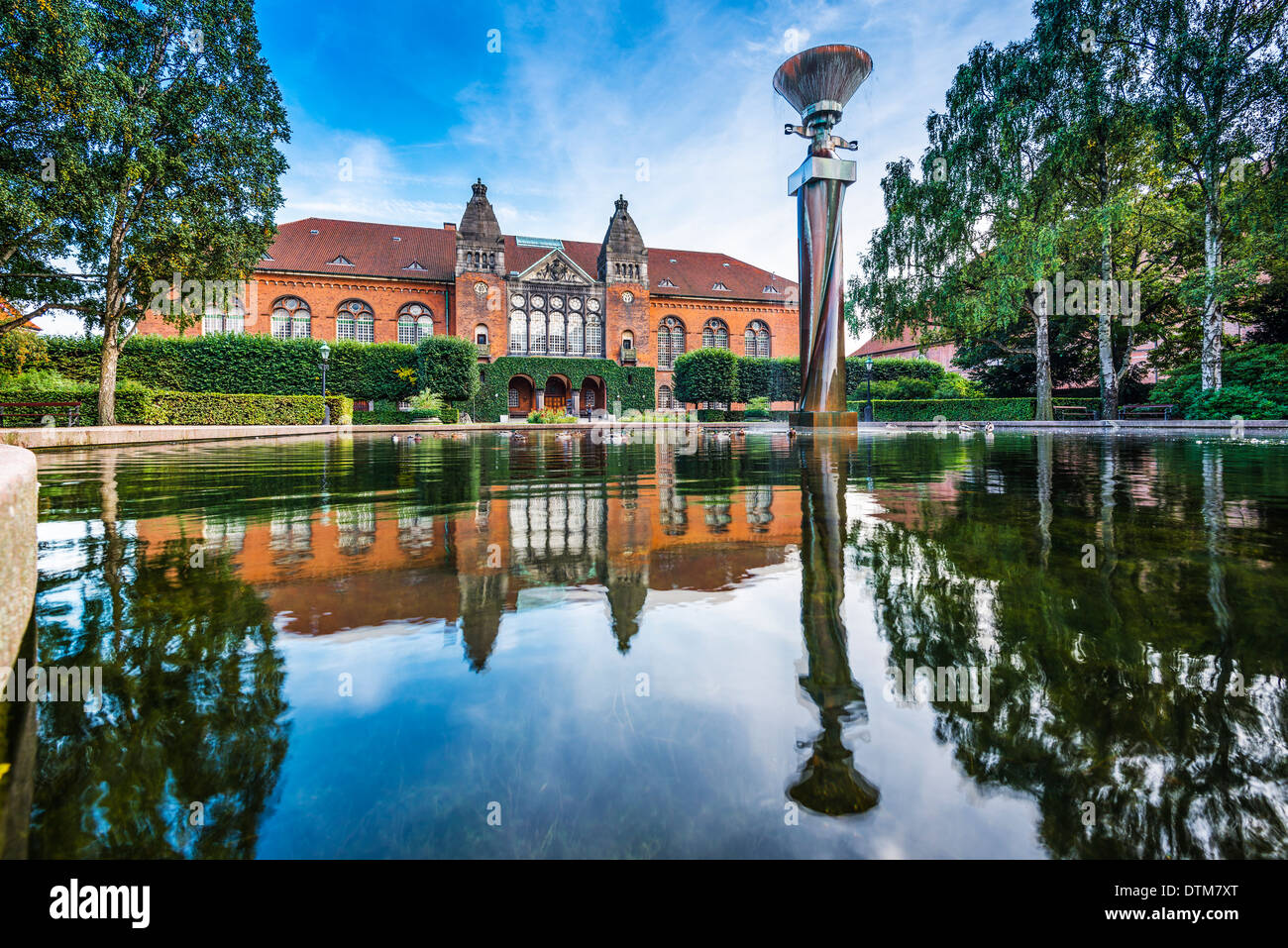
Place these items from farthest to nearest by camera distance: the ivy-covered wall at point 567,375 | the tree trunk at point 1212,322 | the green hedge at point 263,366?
the ivy-covered wall at point 567,375, the green hedge at point 263,366, the tree trunk at point 1212,322

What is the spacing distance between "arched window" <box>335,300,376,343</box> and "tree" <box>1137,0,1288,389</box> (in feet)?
142

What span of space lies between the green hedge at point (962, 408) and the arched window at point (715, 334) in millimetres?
19716

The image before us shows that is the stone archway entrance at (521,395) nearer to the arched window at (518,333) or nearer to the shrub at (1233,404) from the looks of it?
the arched window at (518,333)

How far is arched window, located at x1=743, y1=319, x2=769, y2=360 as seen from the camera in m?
52.6

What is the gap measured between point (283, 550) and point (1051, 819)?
11.2 ft

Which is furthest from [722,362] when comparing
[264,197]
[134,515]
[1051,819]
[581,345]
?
[1051,819]

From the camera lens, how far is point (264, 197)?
60.5 ft

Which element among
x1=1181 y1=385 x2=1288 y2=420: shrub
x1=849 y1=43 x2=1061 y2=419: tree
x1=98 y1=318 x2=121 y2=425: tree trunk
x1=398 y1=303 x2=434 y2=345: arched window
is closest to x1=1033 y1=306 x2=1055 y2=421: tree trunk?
x1=849 y1=43 x2=1061 y2=419: tree

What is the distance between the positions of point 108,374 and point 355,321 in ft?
94.3

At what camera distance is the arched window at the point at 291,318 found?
42656 millimetres

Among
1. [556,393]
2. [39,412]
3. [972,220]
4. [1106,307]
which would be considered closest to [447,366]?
[556,393]

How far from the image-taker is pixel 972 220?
2327cm

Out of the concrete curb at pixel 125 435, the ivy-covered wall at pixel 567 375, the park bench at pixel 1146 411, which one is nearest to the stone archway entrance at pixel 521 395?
the ivy-covered wall at pixel 567 375
